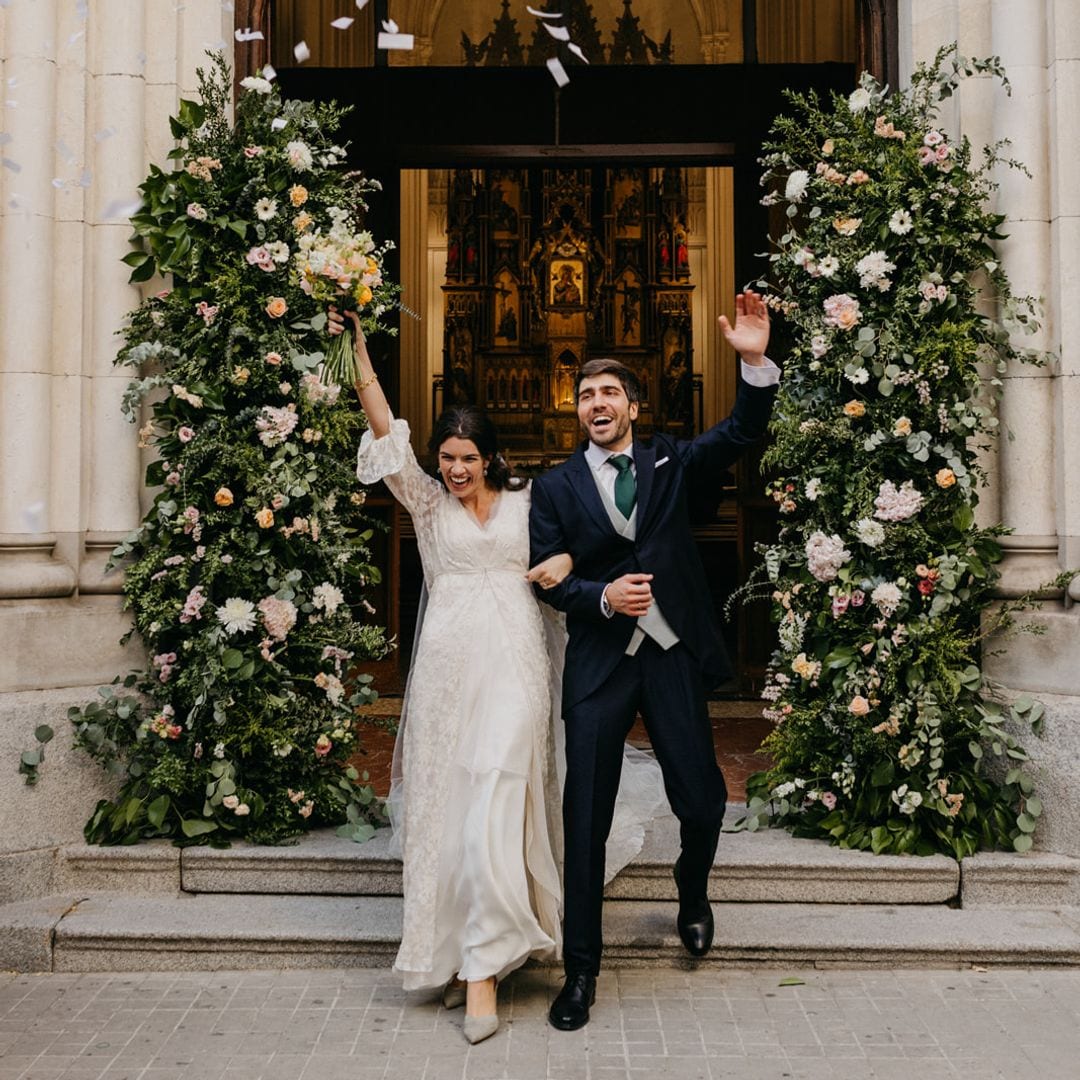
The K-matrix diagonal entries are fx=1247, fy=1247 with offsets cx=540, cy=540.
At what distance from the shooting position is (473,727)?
4219mm

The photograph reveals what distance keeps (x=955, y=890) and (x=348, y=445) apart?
311 cm

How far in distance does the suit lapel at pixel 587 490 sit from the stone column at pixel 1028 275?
2011 mm

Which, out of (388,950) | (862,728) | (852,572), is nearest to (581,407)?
(852,572)

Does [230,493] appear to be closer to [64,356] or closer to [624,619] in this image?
[64,356]

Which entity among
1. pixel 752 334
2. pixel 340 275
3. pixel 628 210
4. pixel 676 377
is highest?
pixel 628 210

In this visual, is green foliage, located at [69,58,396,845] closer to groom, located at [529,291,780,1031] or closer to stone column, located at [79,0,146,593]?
stone column, located at [79,0,146,593]

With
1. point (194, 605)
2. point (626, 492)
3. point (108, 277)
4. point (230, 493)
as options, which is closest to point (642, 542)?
point (626, 492)

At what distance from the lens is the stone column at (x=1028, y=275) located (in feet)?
17.1

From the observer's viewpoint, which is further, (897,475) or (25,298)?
(25,298)

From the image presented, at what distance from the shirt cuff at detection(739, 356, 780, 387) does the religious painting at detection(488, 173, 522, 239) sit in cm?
1436

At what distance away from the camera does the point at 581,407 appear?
169 inches

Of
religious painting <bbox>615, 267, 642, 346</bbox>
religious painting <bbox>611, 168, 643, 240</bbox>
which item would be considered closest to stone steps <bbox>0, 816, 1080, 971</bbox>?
religious painting <bbox>615, 267, 642, 346</bbox>

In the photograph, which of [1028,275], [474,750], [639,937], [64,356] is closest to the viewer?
[474,750]

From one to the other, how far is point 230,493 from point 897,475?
273 cm
